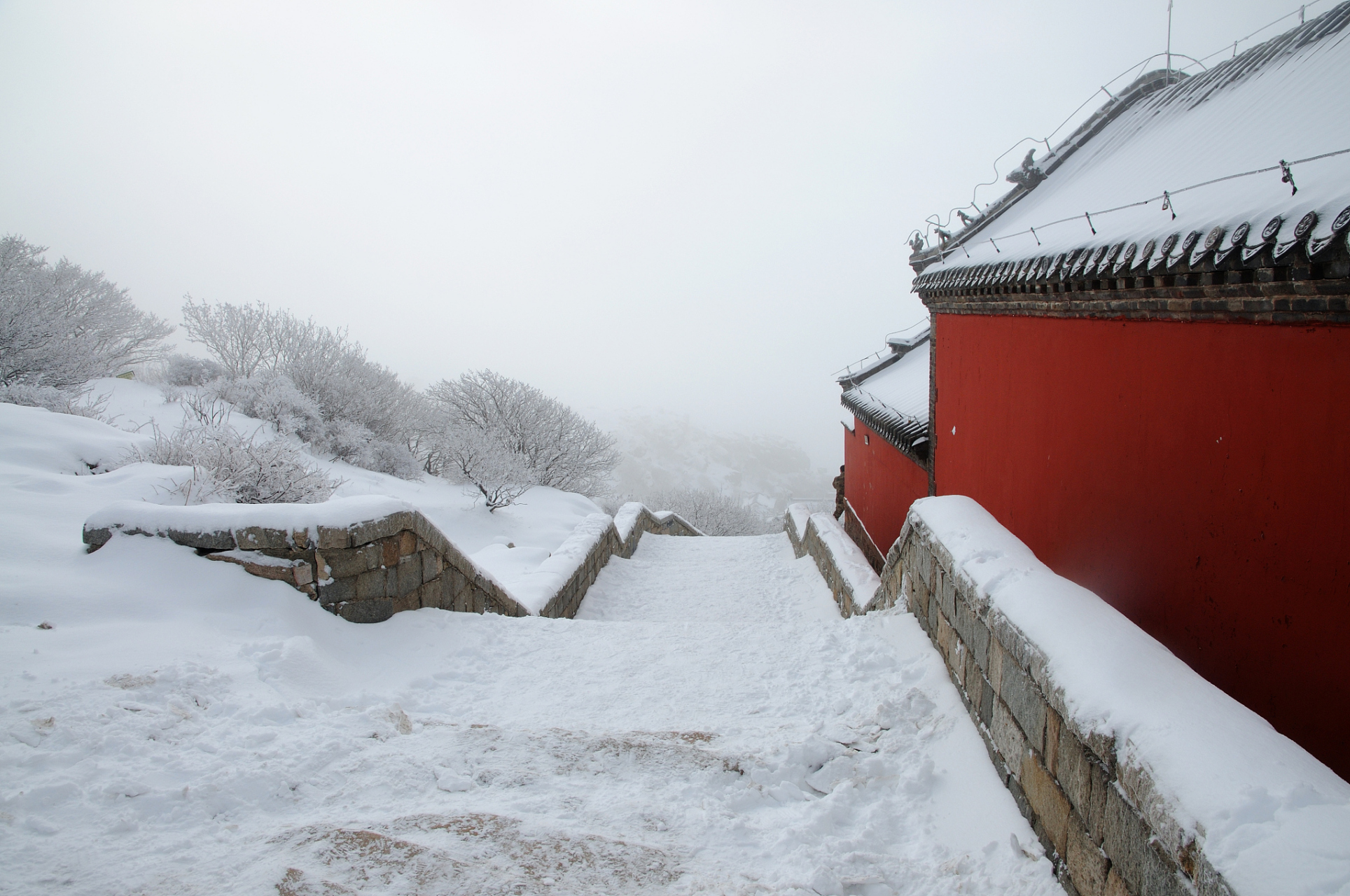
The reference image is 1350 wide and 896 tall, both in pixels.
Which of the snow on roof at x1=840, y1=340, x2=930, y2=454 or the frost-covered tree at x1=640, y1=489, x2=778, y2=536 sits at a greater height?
the snow on roof at x1=840, y1=340, x2=930, y2=454

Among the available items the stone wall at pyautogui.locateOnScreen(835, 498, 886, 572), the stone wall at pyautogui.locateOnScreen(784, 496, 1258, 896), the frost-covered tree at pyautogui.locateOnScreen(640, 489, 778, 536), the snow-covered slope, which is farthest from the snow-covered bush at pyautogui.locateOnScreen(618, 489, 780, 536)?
the snow-covered slope

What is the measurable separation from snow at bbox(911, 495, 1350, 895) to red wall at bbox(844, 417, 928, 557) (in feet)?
16.1

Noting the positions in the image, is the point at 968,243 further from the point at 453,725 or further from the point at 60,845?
the point at 60,845

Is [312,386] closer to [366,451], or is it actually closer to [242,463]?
[366,451]

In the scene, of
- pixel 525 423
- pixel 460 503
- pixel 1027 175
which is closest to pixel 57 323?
pixel 460 503

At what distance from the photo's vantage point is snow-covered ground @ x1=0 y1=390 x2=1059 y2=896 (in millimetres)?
2193

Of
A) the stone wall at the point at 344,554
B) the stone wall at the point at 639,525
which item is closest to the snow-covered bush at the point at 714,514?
the stone wall at the point at 639,525

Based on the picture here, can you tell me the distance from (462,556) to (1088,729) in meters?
4.49

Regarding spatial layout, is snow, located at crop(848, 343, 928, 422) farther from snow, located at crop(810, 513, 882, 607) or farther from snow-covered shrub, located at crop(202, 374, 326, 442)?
snow-covered shrub, located at crop(202, 374, 326, 442)

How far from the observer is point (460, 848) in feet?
7.42

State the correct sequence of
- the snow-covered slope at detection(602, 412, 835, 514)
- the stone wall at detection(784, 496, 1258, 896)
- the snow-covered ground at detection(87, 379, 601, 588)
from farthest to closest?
the snow-covered slope at detection(602, 412, 835, 514) < the snow-covered ground at detection(87, 379, 601, 588) < the stone wall at detection(784, 496, 1258, 896)

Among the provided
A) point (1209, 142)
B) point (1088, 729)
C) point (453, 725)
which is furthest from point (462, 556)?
point (1209, 142)

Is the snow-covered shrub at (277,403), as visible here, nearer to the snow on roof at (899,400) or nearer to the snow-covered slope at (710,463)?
the snow on roof at (899,400)

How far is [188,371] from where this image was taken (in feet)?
64.2
